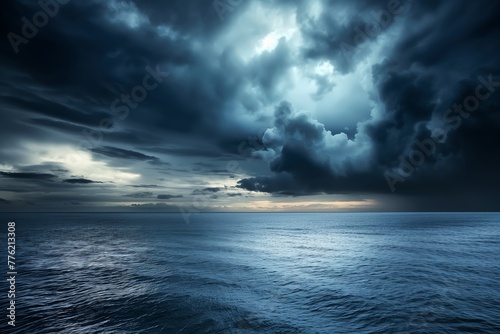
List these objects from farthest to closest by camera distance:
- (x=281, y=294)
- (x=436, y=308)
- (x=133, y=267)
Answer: (x=133, y=267) → (x=281, y=294) → (x=436, y=308)

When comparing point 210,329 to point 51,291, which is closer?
point 210,329

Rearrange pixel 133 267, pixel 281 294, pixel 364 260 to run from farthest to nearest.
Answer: pixel 364 260 → pixel 133 267 → pixel 281 294

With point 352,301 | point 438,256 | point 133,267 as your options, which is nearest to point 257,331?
point 352,301

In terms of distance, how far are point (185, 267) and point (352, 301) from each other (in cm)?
2723

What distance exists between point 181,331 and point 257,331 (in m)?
5.81

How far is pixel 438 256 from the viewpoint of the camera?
5359 cm

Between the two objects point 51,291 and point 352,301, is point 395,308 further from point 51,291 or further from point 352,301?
point 51,291

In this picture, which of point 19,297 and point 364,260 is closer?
point 19,297

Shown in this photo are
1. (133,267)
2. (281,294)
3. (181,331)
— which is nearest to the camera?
(181,331)

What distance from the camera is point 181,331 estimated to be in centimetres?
2048

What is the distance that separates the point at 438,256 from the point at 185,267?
162 feet

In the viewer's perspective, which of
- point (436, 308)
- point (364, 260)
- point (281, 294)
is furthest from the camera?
point (364, 260)

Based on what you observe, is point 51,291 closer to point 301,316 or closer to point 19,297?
point 19,297

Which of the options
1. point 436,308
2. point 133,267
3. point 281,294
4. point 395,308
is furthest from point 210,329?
point 133,267
